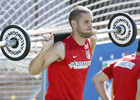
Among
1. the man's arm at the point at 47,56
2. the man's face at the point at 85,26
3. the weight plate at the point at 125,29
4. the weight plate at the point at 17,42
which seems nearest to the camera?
the weight plate at the point at 17,42

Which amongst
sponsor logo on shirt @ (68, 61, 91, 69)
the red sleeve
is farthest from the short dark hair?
the red sleeve

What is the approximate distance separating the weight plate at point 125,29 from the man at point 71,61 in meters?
0.56

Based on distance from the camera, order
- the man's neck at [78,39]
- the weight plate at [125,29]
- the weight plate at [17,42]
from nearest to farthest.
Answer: the weight plate at [17,42] < the man's neck at [78,39] < the weight plate at [125,29]

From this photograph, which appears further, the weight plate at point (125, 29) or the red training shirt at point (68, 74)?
the weight plate at point (125, 29)

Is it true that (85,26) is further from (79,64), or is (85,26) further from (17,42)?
(17,42)

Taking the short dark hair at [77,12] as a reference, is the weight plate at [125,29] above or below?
below

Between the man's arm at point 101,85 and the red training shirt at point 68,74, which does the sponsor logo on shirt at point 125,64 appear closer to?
the man's arm at point 101,85

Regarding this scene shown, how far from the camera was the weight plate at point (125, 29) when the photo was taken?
400 centimetres

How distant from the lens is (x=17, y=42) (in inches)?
125

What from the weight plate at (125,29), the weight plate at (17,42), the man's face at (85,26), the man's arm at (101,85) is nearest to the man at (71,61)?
the man's face at (85,26)

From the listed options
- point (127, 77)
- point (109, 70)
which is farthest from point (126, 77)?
point (109, 70)

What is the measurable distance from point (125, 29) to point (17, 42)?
1.41 m

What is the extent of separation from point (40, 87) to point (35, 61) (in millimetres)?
1662

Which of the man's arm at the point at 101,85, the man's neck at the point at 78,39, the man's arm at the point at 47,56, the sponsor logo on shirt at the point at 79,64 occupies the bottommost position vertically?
the man's arm at the point at 101,85
